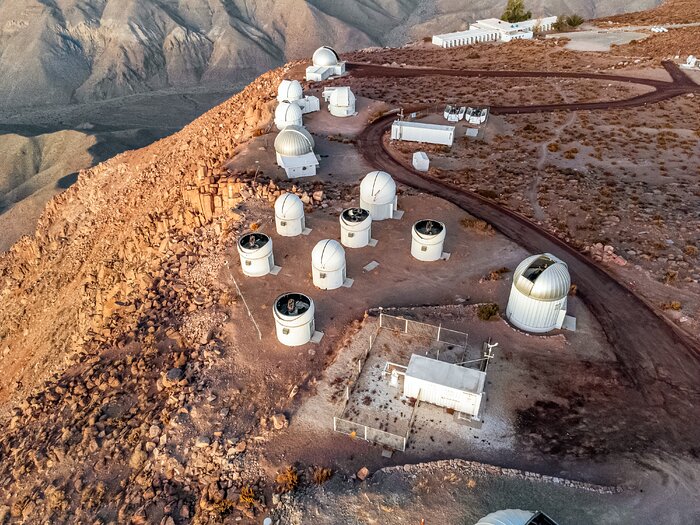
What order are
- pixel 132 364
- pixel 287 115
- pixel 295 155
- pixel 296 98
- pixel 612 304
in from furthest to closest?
pixel 296 98
pixel 287 115
pixel 295 155
pixel 612 304
pixel 132 364

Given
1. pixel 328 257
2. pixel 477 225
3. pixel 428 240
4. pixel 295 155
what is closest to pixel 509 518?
pixel 328 257

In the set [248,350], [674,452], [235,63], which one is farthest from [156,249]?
[235,63]

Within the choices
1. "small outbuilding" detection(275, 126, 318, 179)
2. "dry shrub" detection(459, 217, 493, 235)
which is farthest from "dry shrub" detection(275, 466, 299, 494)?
"small outbuilding" detection(275, 126, 318, 179)

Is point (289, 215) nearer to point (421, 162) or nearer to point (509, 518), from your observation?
point (421, 162)

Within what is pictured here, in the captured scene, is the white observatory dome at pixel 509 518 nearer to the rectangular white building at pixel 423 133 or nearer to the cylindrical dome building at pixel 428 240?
the cylindrical dome building at pixel 428 240

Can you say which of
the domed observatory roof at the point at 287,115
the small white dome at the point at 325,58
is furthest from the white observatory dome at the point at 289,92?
the small white dome at the point at 325,58

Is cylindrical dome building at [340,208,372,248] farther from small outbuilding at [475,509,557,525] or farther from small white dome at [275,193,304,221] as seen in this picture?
small outbuilding at [475,509,557,525]
